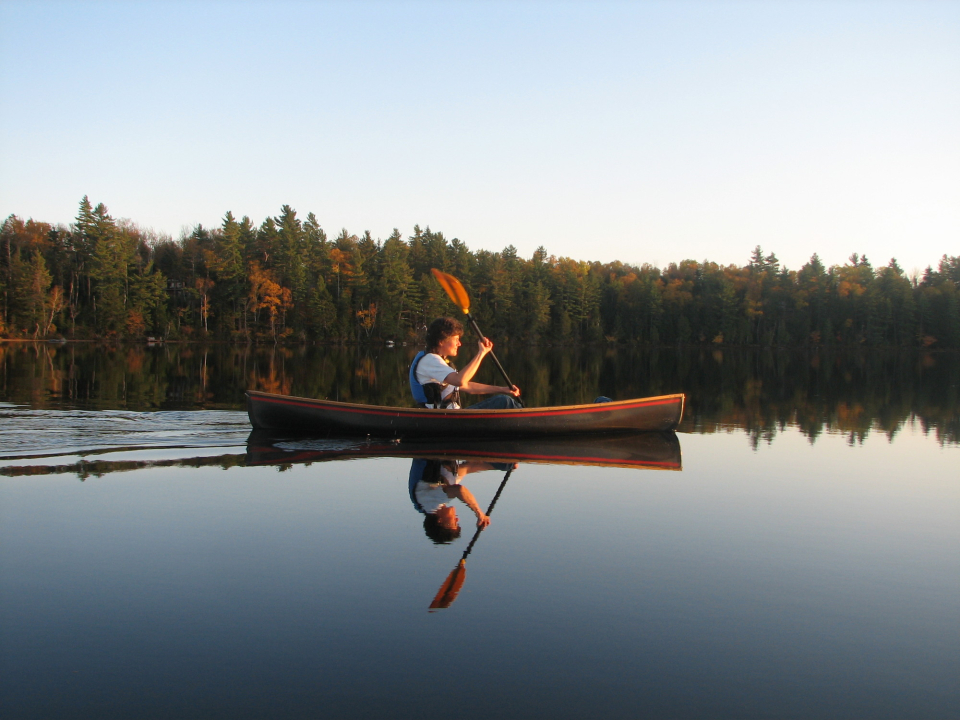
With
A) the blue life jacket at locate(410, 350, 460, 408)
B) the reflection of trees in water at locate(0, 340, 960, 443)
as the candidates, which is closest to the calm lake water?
→ the blue life jacket at locate(410, 350, 460, 408)

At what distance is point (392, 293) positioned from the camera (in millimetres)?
69500

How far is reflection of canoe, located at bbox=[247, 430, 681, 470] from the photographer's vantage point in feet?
27.4

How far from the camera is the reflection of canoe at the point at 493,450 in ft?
27.4

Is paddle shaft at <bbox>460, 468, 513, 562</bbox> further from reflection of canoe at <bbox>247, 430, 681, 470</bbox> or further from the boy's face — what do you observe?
the boy's face

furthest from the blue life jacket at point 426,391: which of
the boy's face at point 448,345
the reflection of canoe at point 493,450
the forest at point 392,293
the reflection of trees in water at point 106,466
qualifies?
the forest at point 392,293

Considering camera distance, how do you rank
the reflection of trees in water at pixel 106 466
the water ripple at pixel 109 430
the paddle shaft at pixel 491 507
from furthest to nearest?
the water ripple at pixel 109 430
the reflection of trees in water at pixel 106 466
the paddle shaft at pixel 491 507

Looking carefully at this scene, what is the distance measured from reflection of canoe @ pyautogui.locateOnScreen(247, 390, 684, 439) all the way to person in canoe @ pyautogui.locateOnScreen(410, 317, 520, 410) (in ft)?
0.87

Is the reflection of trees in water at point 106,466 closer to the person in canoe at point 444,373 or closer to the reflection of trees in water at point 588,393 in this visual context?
the person in canoe at point 444,373

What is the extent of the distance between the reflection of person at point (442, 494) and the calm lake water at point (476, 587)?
0.42ft

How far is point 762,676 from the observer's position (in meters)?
3.27

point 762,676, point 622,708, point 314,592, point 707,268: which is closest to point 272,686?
point 314,592

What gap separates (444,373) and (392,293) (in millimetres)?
61446

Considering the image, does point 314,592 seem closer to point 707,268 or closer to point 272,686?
point 272,686

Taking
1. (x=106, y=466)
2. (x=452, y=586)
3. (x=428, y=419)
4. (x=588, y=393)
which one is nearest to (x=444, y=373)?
(x=428, y=419)
